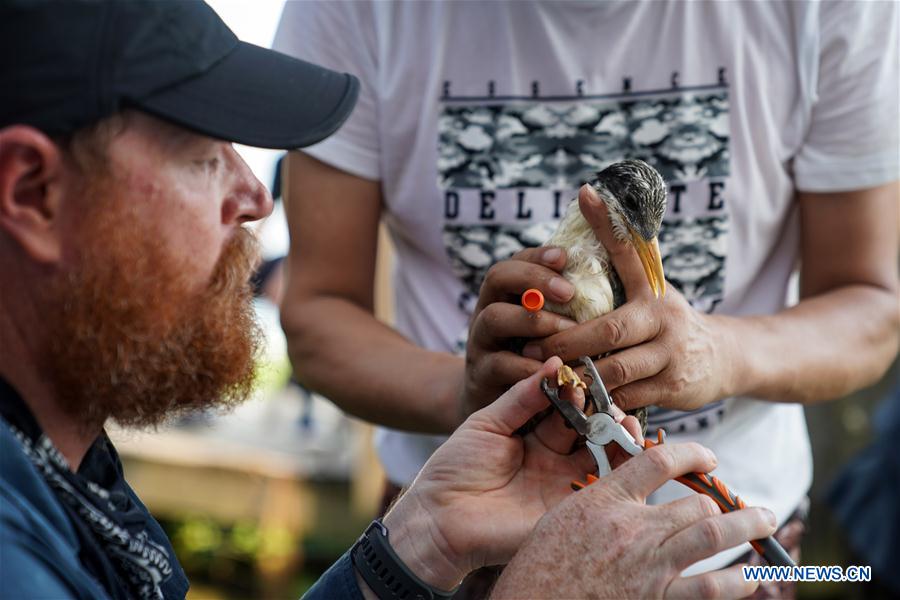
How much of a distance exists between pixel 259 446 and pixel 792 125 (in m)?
4.72

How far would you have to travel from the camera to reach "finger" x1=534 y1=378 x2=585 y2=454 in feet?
5.86

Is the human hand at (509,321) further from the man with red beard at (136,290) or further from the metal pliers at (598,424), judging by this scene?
the man with red beard at (136,290)

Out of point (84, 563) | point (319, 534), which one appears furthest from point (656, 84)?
point (319, 534)

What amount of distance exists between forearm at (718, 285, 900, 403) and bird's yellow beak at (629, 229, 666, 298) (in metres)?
0.23

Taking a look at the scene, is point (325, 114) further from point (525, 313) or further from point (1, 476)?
point (1, 476)

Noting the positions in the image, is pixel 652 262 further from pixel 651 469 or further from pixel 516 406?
pixel 651 469

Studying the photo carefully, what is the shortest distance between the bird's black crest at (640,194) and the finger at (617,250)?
61mm

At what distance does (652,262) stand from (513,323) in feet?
1.02

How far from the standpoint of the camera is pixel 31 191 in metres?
1.39

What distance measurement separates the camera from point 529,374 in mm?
1834

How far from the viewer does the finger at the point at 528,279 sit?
6.14 ft

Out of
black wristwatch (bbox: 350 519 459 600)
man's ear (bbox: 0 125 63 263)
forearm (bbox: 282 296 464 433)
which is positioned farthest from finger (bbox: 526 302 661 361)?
man's ear (bbox: 0 125 63 263)

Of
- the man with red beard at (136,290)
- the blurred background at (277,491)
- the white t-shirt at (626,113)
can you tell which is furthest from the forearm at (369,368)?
the blurred background at (277,491)

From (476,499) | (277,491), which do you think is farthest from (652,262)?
(277,491)
